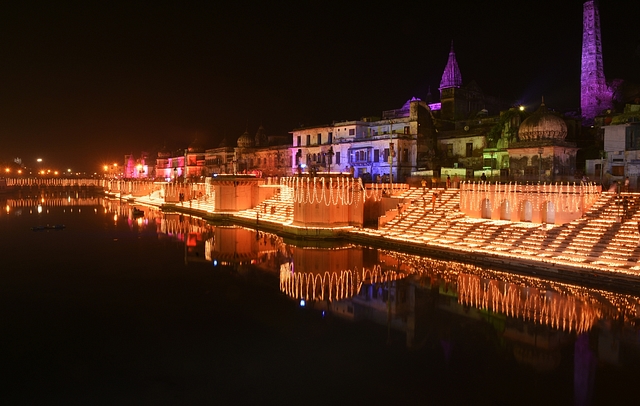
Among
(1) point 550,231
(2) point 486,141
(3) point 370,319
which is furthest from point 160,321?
(2) point 486,141

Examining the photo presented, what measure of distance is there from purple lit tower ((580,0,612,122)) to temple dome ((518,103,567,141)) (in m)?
18.0

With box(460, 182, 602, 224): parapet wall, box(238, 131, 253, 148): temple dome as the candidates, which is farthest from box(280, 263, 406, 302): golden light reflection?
box(238, 131, 253, 148): temple dome

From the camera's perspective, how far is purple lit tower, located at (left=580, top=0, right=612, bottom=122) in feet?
148

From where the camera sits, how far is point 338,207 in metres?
30.4

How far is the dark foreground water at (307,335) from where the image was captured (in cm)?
1007

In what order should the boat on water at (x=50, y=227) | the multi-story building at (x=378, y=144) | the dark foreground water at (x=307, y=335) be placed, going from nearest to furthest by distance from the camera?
the dark foreground water at (x=307, y=335)
the boat on water at (x=50, y=227)
the multi-story building at (x=378, y=144)

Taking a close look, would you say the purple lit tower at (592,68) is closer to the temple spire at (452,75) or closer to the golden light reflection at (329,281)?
the temple spire at (452,75)

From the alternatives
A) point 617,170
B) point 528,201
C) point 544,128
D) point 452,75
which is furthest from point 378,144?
point 528,201

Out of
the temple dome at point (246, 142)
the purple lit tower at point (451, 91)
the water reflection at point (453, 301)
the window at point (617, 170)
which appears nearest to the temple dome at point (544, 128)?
the window at point (617, 170)

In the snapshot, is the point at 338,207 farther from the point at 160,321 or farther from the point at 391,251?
the point at 160,321

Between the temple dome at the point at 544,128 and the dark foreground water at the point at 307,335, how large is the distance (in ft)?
39.6

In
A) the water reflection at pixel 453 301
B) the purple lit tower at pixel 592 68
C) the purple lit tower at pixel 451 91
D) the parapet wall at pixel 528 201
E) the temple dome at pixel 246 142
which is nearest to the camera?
the water reflection at pixel 453 301

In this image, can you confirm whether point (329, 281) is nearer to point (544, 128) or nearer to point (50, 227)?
point (544, 128)

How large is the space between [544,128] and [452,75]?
932 inches
